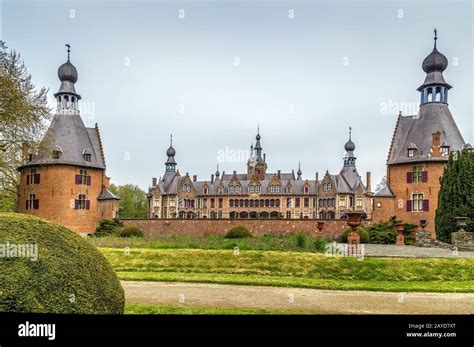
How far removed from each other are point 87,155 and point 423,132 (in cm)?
2636

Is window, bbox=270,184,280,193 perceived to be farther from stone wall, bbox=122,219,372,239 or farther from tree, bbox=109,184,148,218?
stone wall, bbox=122,219,372,239

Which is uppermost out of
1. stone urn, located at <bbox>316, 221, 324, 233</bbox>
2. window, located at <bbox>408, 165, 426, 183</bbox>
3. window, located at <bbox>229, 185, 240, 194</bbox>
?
window, located at <bbox>408, 165, 426, 183</bbox>

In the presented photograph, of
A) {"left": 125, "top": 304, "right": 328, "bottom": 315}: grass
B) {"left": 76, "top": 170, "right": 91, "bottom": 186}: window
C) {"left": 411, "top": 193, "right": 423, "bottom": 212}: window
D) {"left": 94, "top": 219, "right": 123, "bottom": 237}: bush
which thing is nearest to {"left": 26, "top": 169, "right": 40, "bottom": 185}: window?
{"left": 76, "top": 170, "right": 91, "bottom": 186}: window

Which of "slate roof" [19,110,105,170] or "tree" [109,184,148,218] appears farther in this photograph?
"tree" [109,184,148,218]

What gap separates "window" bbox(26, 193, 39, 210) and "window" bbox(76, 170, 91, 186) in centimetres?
329

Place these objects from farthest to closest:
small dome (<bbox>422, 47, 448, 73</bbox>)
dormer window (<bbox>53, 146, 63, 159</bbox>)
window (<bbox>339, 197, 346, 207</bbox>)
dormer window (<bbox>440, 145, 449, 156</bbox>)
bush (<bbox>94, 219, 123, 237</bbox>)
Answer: window (<bbox>339, 197, 346, 207</bbox>) → small dome (<bbox>422, 47, 448, 73</bbox>) → dormer window (<bbox>440, 145, 449, 156</bbox>) → dormer window (<bbox>53, 146, 63, 159</bbox>) → bush (<bbox>94, 219, 123, 237</bbox>)

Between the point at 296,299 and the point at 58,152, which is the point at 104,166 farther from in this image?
the point at 296,299

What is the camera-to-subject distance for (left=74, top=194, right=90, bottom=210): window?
30.3 m

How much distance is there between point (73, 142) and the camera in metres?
30.6

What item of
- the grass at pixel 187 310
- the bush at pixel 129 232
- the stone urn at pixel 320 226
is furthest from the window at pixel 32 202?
the grass at pixel 187 310

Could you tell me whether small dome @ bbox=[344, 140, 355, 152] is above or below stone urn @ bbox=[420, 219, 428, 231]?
above
